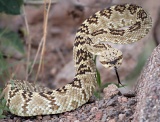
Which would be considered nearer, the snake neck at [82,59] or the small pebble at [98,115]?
the small pebble at [98,115]

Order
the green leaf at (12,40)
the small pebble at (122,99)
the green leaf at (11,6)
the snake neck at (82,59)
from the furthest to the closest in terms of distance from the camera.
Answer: the green leaf at (12,40), the green leaf at (11,6), the snake neck at (82,59), the small pebble at (122,99)

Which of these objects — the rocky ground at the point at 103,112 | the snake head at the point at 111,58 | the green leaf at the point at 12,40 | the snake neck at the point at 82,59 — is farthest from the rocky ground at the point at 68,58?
the green leaf at the point at 12,40

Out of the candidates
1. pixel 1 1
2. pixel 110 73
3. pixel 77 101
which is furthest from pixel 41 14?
pixel 77 101

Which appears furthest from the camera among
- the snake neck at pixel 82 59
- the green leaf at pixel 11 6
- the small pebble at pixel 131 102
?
the green leaf at pixel 11 6

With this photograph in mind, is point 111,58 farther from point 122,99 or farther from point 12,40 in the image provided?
point 12,40

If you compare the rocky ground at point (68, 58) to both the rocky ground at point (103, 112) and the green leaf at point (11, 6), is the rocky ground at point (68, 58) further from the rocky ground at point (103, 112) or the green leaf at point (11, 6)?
the green leaf at point (11, 6)

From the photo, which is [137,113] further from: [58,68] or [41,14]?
[41,14]

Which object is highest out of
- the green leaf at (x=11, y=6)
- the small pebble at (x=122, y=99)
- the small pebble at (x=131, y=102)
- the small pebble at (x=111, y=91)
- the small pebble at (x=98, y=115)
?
the green leaf at (x=11, y=6)
